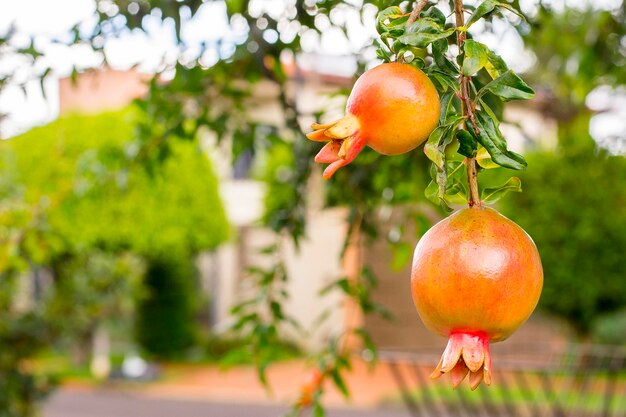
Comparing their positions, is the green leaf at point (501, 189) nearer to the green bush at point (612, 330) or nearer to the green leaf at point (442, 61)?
the green leaf at point (442, 61)

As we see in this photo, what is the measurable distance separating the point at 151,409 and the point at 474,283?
31.8 feet

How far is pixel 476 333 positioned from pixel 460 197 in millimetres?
121

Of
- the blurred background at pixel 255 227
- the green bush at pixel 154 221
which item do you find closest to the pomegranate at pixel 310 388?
the blurred background at pixel 255 227

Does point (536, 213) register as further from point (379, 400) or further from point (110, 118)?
point (110, 118)

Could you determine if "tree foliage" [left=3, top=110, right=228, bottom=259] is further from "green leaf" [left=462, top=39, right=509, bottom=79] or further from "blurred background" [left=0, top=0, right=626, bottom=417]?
"green leaf" [left=462, top=39, right=509, bottom=79]

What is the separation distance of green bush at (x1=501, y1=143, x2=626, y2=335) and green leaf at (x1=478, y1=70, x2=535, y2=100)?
820 centimetres

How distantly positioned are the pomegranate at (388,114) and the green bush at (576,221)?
8230 millimetres

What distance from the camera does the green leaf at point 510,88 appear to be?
596mm

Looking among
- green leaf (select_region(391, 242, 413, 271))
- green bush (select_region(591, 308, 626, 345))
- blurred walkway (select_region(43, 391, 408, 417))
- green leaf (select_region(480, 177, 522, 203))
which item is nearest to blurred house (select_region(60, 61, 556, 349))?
blurred walkway (select_region(43, 391, 408, 417))

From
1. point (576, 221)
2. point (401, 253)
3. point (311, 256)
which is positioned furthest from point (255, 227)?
point (311, 256)

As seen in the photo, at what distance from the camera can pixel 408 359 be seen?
296 centimetres

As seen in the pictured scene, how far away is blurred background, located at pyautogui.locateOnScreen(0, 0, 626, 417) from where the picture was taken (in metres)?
1.87

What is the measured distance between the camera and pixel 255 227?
2.34 metres

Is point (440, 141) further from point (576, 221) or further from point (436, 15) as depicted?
point (576, 221)
